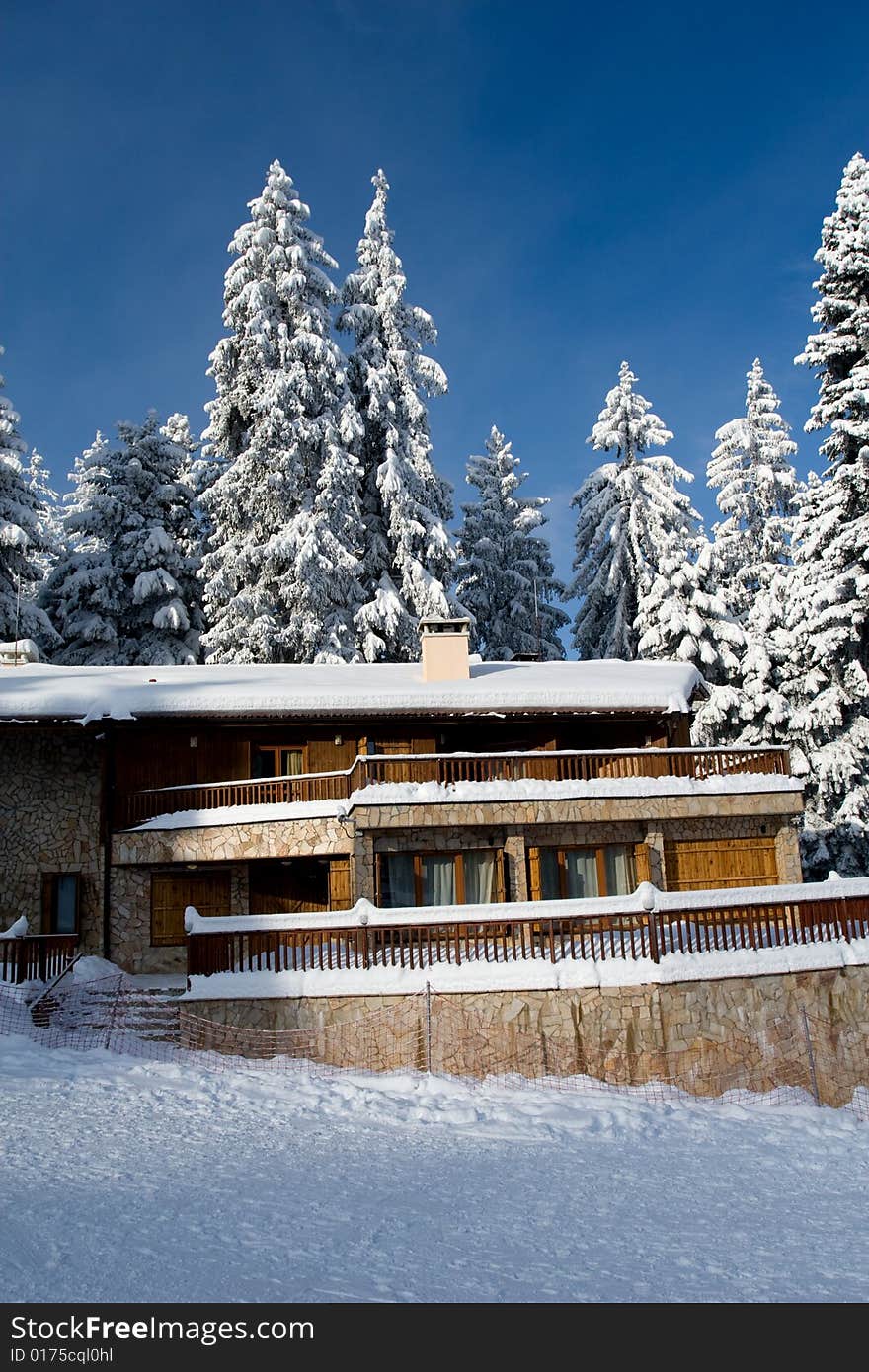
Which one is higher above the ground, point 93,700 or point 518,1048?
point 93,700

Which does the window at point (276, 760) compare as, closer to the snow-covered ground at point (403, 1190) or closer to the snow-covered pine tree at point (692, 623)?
the snow-covered ground at point (403, 1190)

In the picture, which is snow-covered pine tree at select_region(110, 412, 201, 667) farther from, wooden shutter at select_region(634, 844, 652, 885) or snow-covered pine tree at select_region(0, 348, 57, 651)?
wooden shutter at select_region(634, 844, 652, 885)

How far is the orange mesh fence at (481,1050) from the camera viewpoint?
14594 millimetres

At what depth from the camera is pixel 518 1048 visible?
14.9 metres

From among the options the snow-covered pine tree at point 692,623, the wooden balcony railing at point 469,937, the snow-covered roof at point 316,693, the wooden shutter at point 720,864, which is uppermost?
the snow-covered pine tree at point 692,623

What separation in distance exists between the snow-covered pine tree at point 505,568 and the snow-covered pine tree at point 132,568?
1297cm

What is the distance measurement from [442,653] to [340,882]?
7226 mm

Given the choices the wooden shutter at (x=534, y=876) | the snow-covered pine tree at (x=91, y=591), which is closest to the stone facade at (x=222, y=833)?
the wooden shutter at (x=534, y=876)

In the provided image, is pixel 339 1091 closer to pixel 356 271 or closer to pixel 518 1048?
pixel 518 1048

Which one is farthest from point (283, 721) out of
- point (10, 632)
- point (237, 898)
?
point (10, 632)
